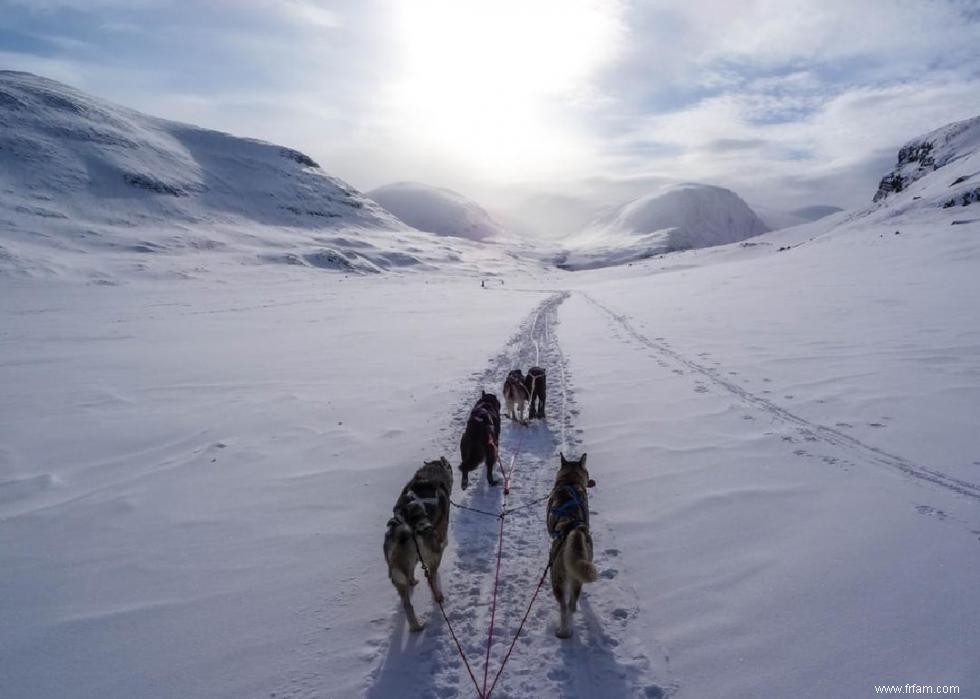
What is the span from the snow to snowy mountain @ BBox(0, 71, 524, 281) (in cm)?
5021

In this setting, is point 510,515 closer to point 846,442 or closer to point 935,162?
point 846,442

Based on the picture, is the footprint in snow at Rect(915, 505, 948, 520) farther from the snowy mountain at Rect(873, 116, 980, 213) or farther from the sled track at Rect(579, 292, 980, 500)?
the snowy mountain at Rect(873, 116, 980, 213)

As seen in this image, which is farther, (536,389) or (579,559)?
(536,389)

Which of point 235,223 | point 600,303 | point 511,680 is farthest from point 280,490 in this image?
point 235,223

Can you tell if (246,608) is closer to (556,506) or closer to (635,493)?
(556,506)

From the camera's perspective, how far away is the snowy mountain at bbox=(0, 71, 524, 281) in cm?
6294

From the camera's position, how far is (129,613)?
3.80m

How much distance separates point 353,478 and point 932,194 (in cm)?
6060

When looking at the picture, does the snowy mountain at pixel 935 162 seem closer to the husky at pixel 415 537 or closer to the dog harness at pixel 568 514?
the dog harness at pixel 568 514

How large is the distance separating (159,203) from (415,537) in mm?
113060

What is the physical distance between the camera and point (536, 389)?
8203 mm

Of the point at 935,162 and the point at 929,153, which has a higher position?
the point at 929,153

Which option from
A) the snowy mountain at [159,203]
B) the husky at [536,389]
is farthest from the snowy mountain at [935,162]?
the snowy mountain at [159,203]

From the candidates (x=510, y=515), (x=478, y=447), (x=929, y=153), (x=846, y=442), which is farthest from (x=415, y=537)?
(x=929, y=153)
